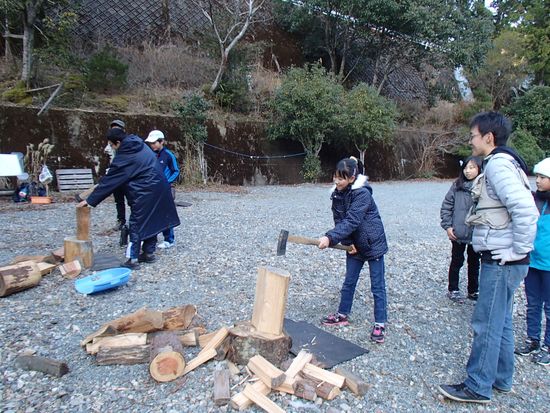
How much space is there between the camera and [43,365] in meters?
2.75

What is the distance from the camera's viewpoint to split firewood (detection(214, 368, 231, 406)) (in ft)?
8.22

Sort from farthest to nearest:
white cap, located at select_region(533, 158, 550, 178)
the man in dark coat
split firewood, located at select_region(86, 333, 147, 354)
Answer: the man in dark coat → white cap, located at select_region(533, 158, 550, 178) → split firewood, located at select_region(86, 333, 147, 354)

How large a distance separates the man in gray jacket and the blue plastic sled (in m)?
3.07

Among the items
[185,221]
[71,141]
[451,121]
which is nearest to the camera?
[185,221]

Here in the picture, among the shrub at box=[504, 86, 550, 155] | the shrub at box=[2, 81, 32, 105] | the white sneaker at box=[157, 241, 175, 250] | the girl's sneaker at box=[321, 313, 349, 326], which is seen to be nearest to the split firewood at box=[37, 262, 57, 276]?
the white sneaker at box=[157, 241, 175, 250]

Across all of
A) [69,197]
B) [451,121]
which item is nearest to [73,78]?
[69,197]

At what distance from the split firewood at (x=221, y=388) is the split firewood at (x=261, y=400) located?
0.39 feet

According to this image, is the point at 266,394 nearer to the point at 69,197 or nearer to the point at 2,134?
the point at 69,197

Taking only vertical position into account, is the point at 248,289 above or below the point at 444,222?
below

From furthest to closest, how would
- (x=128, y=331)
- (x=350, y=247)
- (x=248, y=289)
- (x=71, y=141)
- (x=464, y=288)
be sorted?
1. (x=71, y=141)
2. (x=464, y=288)
3. (x=248, y=289)
4. (x=350, y=247)
5. (x=128, y=331)

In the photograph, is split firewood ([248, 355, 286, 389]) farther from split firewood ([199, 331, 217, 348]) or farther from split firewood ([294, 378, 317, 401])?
split firewood ([199, 331, 217, 348])

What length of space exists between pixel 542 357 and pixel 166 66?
15.4 meters

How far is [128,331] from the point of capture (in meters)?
3.09

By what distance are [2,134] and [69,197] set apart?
2.29 m
